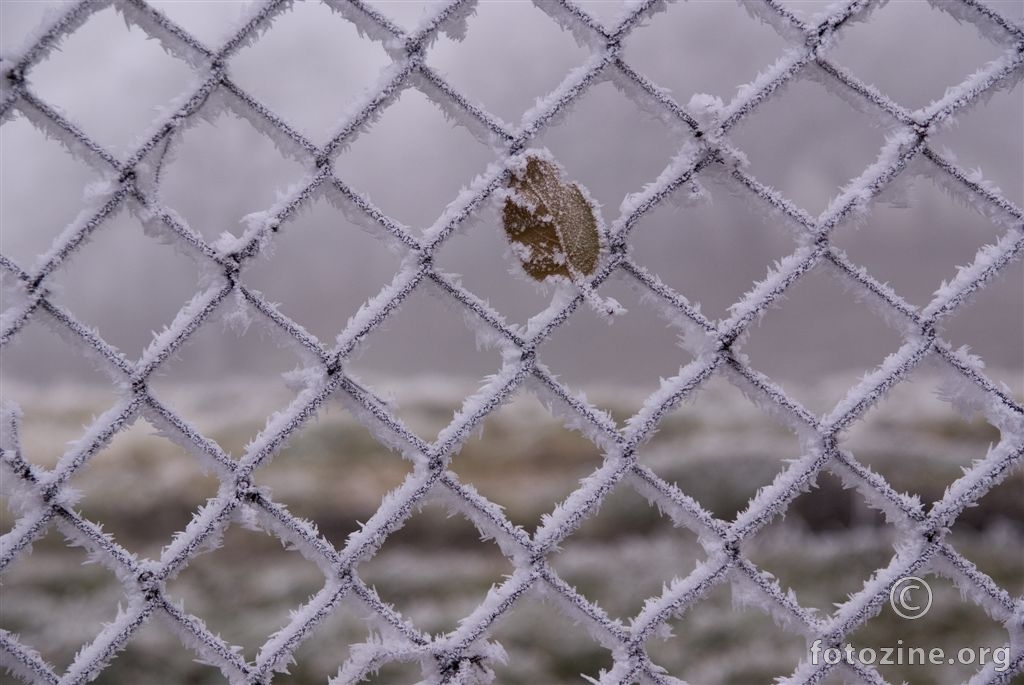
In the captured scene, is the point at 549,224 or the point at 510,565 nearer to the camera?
the point at 549,224

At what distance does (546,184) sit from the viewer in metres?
0.65

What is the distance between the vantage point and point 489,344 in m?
0.66

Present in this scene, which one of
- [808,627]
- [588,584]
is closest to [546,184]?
[808,627]

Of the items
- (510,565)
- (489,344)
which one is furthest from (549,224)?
(510,565)

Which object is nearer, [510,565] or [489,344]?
[489,344]

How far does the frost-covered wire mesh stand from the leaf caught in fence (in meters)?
0.02

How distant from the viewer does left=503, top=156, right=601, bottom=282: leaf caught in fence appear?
642mm

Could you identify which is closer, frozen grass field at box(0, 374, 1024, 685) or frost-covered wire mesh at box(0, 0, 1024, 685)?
frost-covered wire mesh at box(0, 0, 1024, 685)

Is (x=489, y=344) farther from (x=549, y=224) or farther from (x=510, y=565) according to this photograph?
(x=510, y=565)

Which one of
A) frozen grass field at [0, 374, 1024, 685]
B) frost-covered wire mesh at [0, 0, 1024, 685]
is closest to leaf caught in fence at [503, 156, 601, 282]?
frost-covered wire mesh at [0, 0, 1024, 685]

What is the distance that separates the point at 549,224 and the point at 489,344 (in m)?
0.11

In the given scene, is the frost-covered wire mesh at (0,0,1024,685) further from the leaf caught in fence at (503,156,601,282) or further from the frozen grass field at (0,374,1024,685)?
the frozen grass field at (0,374,1024,685)

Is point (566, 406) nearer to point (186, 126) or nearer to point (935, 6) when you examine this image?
point (186, 126)

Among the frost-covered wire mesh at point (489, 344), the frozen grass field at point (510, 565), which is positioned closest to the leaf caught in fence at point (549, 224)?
the frost-covered wire mesh at point (489, 344)
